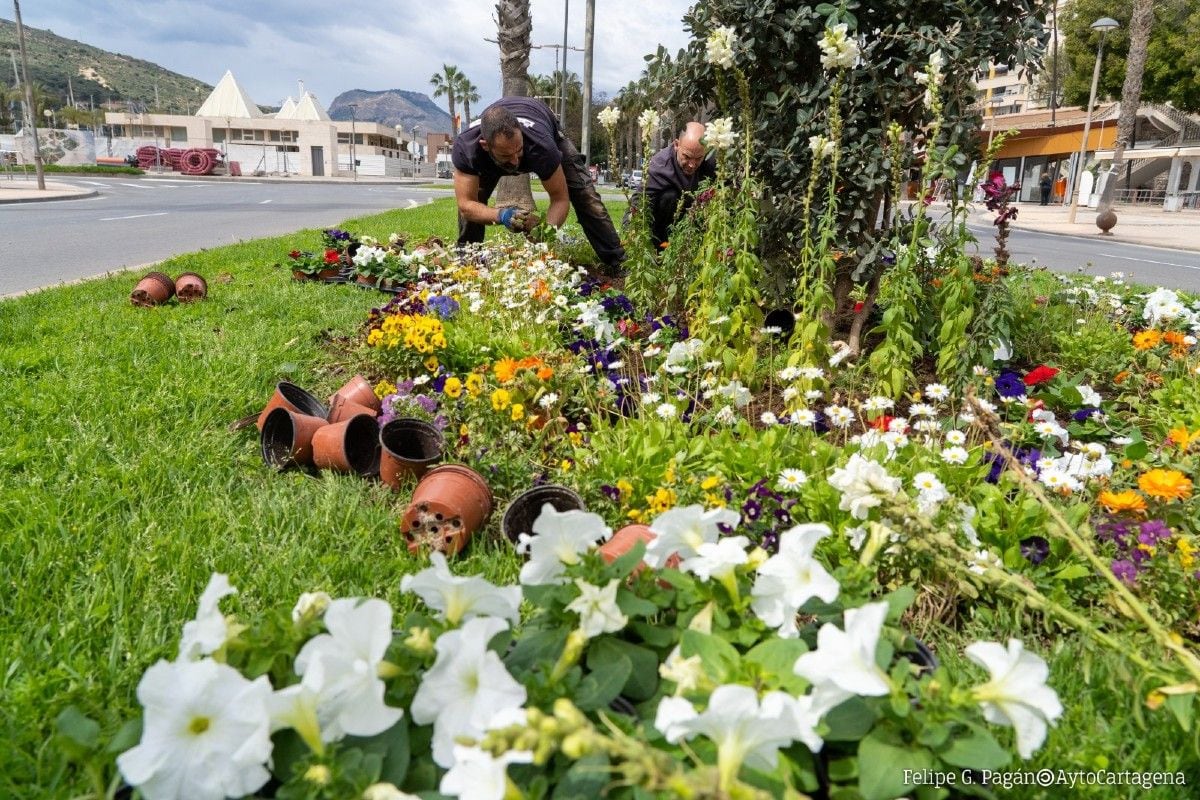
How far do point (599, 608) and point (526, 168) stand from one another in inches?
227

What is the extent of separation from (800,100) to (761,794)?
11.8ft

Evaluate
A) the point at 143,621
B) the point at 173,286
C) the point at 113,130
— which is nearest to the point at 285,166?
the point at 113,130

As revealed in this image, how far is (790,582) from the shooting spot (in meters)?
1.24

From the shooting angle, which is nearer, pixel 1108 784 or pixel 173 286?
pixel 1108 784

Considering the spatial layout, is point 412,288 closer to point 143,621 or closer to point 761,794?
point 143,621

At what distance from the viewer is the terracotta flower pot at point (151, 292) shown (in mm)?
5148

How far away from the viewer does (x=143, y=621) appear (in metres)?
1.83

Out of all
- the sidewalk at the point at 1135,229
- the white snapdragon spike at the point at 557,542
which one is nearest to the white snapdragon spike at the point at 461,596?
the white snapdragon spike at the point at 557,542

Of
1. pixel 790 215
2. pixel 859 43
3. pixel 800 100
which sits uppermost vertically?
pixel 859 43

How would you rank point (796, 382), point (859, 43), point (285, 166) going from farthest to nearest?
point (285, 166), point (859, 43), point (796, 382)

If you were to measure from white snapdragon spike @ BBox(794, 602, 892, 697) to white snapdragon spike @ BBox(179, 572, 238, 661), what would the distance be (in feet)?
2.64

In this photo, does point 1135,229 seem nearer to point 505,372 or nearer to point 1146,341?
point 1146,341

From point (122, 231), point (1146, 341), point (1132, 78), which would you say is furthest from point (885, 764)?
point (1132, 78)

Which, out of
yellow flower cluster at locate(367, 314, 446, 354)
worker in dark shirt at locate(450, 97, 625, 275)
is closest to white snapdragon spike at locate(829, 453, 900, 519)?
yellow flower cluster at locate(367, 314, 446, 354)
